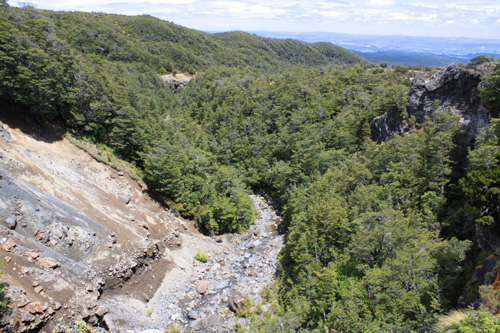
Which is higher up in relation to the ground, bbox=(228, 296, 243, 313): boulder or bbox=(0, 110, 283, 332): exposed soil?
bbox=(0, 110, 283, 332): exposed soil

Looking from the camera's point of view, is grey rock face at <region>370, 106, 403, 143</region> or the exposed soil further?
grey rock face at <region>370, 106, 403, 143</region>

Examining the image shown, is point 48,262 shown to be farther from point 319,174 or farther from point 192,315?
point 319,174

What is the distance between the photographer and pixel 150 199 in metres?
35.6

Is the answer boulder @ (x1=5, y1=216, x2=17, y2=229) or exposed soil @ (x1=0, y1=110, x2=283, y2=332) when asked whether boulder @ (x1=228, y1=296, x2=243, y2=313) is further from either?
boulder @ (x1=5, y1=216, x2=17, y2=229)

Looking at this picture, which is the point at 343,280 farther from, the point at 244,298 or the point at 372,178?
the point at 372,178

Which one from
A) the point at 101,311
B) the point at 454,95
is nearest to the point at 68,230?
the point at 101,311

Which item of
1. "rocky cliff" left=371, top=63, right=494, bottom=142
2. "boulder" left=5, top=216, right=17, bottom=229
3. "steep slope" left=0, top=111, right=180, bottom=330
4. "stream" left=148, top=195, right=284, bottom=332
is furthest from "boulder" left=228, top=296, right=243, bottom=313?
"rocky cliff" left=371, top=63, right=494, bottom=142

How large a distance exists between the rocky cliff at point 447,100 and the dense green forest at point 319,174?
1.34 m

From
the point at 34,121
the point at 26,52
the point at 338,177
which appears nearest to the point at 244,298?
the point at 338,177

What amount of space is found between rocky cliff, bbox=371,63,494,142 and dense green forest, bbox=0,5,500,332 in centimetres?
134

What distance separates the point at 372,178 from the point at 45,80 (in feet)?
129

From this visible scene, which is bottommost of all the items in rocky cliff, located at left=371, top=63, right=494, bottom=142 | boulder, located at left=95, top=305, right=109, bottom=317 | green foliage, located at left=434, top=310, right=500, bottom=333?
boulder, located at left=95, top=305, right=109, bottom=317

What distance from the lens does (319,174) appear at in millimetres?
36250

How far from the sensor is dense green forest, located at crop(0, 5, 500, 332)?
17156 mm
